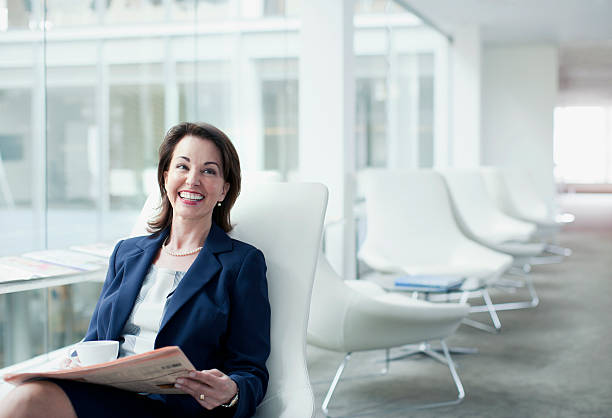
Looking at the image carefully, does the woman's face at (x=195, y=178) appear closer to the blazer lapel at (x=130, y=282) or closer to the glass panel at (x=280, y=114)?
the blazer lapel at (x=130, y=282)

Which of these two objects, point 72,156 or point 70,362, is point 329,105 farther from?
point 70,362

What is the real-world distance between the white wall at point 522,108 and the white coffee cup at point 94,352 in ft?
33.1

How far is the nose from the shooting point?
1.85 m

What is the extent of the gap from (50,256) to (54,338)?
1338 mm

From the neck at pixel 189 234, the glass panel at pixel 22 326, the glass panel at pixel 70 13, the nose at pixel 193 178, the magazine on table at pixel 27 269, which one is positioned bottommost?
the glass panel at pixel 22 326

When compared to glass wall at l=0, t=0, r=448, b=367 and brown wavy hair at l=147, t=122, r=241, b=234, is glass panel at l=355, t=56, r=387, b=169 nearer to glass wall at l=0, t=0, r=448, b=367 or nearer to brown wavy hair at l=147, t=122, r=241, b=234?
glass wall at l=0, t=0, r=448, b=367

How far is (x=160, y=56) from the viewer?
4.27m

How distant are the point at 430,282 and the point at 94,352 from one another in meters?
2.36

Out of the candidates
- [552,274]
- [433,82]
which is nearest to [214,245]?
[552,274]

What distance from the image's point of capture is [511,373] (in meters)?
3.75

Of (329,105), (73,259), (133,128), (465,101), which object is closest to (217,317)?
(73,259)

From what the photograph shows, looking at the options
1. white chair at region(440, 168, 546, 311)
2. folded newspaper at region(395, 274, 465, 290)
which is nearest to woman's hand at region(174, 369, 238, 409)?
folded newspaper at region(395, 274, 465, 290)

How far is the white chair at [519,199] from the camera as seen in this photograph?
23.9 ft

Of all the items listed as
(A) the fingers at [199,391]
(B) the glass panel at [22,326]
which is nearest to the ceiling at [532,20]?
(B) the glass panel at [22,326]
